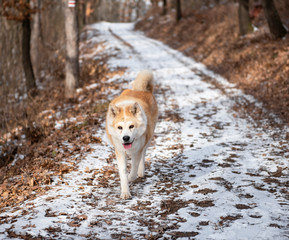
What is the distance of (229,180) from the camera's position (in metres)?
5.11

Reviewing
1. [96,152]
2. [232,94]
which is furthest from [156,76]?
[96,152]

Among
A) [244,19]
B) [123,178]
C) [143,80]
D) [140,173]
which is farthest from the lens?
[244,19]

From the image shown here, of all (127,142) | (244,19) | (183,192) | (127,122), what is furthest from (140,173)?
(244,19)

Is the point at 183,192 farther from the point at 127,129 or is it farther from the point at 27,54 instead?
the point at 27,54

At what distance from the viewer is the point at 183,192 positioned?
4.82 m

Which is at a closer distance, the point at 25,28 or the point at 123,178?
the point at 123,178

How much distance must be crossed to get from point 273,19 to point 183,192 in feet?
36.5

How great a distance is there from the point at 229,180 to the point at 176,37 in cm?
2136

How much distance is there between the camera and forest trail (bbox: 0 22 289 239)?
3.69 m

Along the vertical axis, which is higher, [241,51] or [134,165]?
[241,51]

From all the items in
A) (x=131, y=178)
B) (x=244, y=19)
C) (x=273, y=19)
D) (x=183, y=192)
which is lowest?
(x=183, y=192)

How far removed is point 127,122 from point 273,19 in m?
11.3

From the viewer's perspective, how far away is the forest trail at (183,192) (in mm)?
3689

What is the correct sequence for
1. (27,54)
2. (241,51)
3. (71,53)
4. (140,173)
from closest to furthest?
(140,173) → (71,53) → (27,54) → (241,51)
